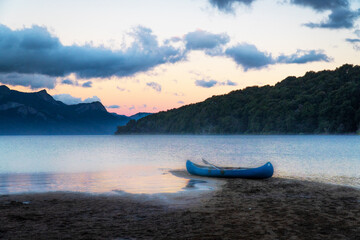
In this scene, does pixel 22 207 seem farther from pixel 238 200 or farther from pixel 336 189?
pixel 336 189

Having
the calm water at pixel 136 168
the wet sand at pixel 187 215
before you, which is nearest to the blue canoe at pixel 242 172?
the calm water at pixel 136 168

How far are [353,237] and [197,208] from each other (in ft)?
20.9

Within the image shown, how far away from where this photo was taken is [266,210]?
13.4m

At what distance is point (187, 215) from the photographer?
496 inches

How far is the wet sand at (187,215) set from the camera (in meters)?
9.99

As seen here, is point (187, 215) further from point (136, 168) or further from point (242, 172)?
point (136, 168)

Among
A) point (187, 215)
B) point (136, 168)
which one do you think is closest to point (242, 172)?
point (187, 215)

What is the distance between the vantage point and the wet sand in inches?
393

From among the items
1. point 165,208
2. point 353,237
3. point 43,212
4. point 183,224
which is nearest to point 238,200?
point 165,208

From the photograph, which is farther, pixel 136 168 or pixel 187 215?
pixel 136 168

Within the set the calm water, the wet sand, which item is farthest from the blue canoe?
the wet sand

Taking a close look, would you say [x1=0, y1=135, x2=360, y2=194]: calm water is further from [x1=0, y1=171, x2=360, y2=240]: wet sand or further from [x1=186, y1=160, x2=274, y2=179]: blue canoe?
[x1=0, y1=171, x2=360, y2=240]: wet sand

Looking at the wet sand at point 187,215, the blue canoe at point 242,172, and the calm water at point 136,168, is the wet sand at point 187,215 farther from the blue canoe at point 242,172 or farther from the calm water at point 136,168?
the blue canoe at point 242,172

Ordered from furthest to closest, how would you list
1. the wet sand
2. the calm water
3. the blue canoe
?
1. the blue canoe
2. the calm water
3. the wet sand
